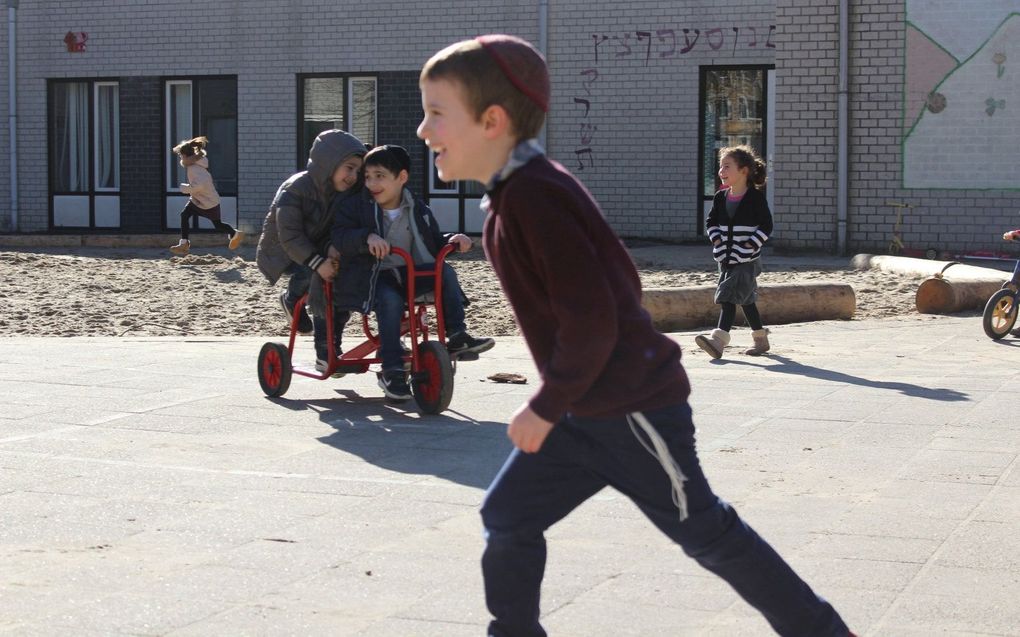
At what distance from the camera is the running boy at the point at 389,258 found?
7.89 meters

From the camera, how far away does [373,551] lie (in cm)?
490

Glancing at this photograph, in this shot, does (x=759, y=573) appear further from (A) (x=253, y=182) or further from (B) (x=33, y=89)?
(B) (x=33, y=89)

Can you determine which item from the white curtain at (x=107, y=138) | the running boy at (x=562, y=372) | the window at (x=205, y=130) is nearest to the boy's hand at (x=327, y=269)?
the running boy at (x=562, y=372)

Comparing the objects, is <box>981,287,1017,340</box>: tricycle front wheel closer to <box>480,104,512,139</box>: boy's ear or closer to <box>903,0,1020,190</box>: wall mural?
<box>903,0,1020,190</box>: wall mural

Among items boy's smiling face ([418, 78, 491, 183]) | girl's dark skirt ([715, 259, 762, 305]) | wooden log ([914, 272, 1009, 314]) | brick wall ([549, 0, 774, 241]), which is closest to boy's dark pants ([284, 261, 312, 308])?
girl's dark skirt ([715, 259, 762, 305])

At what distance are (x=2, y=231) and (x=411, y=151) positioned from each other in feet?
26.7

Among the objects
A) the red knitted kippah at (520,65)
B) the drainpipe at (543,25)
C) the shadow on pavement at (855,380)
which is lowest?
the shadow on pavement at (855,380)

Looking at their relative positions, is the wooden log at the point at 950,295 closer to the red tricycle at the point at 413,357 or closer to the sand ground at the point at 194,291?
the sand ground at the point at 194,291

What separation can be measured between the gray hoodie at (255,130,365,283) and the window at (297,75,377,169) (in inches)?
638

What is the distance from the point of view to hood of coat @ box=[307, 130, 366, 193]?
322 inches

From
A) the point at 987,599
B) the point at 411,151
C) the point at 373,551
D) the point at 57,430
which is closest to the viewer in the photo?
the point at 987,599

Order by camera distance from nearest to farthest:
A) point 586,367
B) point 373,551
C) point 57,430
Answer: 1. point 586,367
2. point 373,551
3. point 57,430

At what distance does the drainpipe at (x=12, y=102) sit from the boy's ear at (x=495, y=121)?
969 inches

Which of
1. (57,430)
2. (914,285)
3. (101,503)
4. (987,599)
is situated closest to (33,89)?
(914,285)
